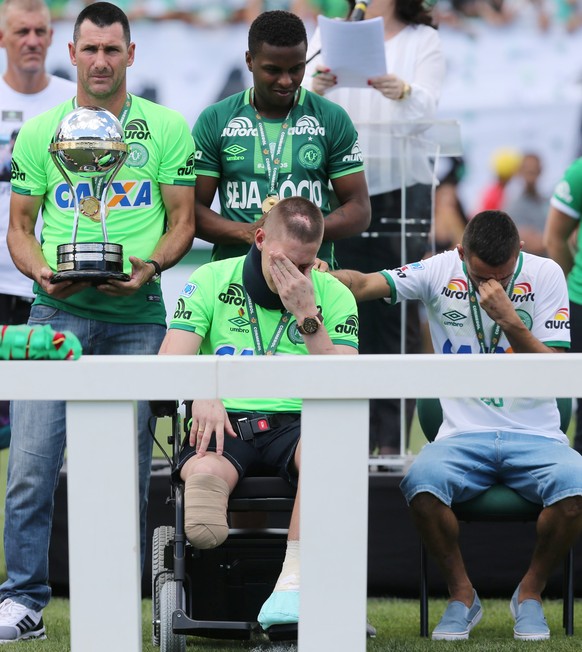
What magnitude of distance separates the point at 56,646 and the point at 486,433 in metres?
1.53

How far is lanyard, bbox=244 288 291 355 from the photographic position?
3.97 m

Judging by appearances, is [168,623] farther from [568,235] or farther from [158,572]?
[568,235]

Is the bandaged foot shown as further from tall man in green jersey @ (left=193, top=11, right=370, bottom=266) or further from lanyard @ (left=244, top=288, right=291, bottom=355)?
tall man in green jersey @ (left=193, top=11, right=370, bottom=266)

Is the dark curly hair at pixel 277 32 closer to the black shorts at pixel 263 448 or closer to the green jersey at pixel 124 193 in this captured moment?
the green jersey at pixel 124 193

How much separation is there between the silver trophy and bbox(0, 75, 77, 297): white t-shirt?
1238 millimetres

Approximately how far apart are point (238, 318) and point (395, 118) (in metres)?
1.85

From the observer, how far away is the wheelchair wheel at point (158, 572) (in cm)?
376

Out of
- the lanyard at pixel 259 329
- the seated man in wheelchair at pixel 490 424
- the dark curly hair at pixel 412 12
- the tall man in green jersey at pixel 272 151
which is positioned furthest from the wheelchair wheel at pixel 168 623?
the dark curly hair at pixel 412 12

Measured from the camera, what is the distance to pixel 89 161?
13.0 feet

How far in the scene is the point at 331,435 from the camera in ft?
8.73

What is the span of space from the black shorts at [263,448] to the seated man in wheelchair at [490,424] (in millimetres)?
495

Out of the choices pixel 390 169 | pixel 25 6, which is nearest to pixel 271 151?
pixel 390 169

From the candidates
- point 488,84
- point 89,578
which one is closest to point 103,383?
point 89,578

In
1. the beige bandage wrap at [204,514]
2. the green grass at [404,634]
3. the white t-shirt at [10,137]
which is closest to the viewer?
the beige bandage wrap at [204,514]
